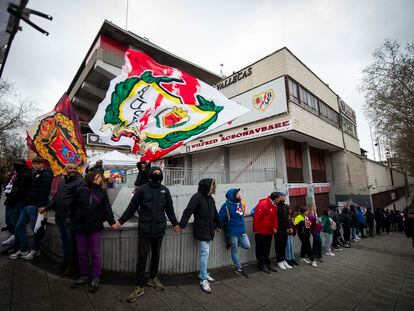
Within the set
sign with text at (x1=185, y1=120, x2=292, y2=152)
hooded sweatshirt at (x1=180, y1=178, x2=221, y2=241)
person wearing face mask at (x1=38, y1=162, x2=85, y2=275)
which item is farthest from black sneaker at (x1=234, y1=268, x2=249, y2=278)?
sign with text at (x1=185, y1=120, x2=292, y2=152)

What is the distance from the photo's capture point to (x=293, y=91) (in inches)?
521

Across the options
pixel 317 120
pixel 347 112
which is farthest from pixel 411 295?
pixel 347 112

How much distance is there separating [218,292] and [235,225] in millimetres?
1306

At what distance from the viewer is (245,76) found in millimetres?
15469

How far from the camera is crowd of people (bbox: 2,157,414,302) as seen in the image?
10.5ft

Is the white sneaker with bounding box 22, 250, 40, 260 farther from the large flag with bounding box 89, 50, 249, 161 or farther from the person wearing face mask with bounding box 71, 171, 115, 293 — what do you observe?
the large flag with bounding box 89, 50, 249, 161

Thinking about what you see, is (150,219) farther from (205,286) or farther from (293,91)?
(293,91)

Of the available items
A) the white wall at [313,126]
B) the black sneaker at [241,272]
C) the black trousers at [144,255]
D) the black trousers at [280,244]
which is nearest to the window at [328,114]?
the white wall at [313,126]

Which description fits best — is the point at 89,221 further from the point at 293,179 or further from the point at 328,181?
the point at 328,181

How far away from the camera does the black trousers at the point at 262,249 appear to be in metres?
4.67

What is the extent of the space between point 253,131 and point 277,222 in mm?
9454

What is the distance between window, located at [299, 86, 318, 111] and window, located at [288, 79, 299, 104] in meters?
0.59

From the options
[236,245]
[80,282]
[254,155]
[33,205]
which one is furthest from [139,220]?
[254,155]

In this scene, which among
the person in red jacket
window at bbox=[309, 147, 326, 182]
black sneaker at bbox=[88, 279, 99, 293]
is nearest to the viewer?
black sneaker at bbox=[88, 279, 99, 293]
